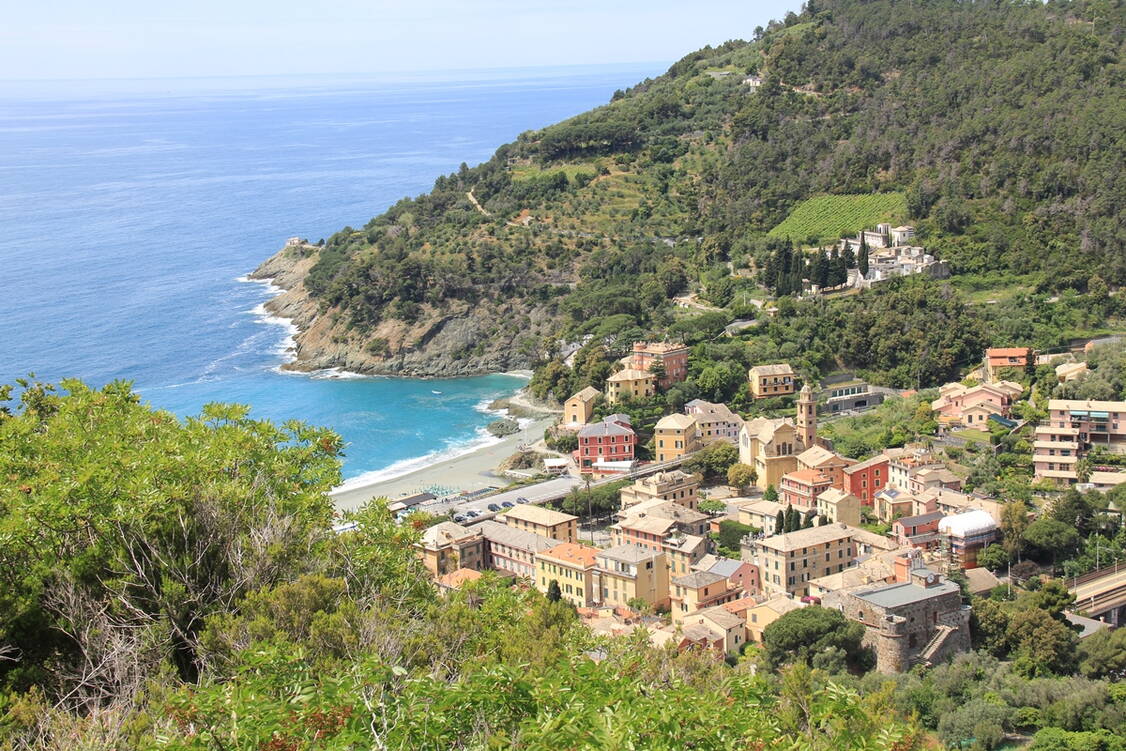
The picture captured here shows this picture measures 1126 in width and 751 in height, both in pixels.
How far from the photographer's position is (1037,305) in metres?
40.3

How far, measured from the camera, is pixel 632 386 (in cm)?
3794

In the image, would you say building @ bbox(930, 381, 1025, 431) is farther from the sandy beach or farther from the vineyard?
the vineyard

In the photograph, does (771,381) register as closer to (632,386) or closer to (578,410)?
(632,386)

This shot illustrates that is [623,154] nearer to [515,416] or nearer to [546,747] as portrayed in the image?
[515,416]

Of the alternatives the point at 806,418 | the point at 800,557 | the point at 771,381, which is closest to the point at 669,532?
the point at 800,557

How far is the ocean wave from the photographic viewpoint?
33.6 m

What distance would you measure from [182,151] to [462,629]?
130655mm

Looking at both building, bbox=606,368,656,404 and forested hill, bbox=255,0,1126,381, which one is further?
forested hill, bbox=255,0,1126,381

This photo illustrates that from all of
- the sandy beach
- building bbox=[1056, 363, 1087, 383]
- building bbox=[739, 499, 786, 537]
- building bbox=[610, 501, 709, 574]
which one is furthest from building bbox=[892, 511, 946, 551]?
the sandy beach

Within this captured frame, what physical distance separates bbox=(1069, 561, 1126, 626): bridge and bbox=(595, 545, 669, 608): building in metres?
8.40

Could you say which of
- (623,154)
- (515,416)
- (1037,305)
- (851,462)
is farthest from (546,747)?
(623,154)

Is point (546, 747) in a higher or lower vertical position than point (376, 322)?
higher

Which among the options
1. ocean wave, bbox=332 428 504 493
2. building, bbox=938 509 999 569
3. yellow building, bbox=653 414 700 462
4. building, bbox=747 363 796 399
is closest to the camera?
building, bbox=938 509 999 569

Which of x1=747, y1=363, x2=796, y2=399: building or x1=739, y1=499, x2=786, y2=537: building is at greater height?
x1=747, y1=363, x2=796, y2=399: building
